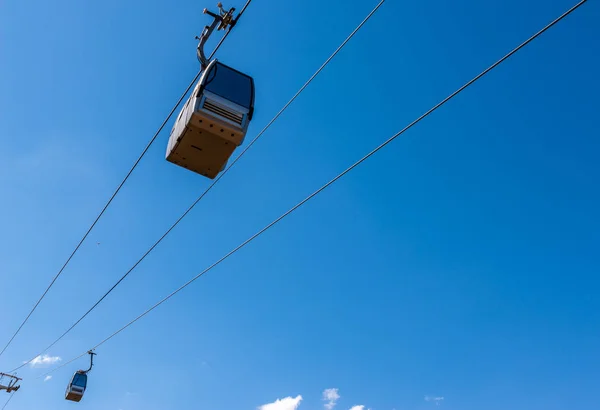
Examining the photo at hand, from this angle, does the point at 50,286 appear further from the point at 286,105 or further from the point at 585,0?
the point at 585,0

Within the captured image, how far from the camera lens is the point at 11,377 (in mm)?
28938

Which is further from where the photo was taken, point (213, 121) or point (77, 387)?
point (77, 387)

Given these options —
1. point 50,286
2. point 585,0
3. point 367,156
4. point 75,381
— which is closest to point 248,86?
point 367,156

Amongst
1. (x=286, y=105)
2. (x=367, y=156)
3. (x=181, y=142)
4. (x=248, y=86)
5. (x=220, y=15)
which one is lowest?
(x=181, y=142)

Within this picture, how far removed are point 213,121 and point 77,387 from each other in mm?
19705

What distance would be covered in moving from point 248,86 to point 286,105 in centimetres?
205

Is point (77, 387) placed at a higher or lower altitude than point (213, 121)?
higher

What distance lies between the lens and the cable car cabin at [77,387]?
2014 centimetres

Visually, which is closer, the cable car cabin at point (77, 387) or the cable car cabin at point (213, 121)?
the cable car cabin at point (213, 121)

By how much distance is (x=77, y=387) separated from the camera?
20281mm

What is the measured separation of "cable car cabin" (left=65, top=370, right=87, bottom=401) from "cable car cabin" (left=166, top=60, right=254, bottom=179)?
61.6ft

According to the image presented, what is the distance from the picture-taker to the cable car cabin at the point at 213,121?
527cm

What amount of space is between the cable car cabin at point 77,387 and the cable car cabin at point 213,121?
18763 millimetres

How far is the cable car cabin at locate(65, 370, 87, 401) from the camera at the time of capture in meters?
20.1
